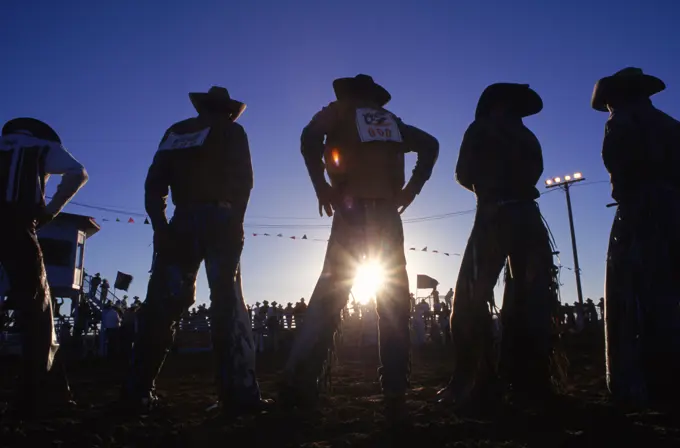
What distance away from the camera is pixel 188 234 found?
4047 millimetres

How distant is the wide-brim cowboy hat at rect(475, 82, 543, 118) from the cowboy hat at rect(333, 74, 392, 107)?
80 centimetres

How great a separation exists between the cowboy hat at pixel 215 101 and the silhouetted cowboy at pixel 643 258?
278 cm

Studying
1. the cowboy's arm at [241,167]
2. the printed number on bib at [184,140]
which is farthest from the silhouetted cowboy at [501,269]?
the printed number on bib at [184,140]

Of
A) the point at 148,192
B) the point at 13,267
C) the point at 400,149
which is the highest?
the point at 400,149

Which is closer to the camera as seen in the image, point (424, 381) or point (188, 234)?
point (188, 234)

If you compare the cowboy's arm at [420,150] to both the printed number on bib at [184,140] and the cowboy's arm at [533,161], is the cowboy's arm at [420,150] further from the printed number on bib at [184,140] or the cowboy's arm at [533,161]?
the printed number on bib at [184,140]

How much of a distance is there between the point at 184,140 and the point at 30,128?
4.17 ft

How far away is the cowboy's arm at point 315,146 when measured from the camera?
13.3 feet

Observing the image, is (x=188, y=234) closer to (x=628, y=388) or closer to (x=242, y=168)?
(x=242, y=168)

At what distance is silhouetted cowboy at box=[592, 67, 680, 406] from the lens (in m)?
3.58

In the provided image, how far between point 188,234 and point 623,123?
316 centimetres

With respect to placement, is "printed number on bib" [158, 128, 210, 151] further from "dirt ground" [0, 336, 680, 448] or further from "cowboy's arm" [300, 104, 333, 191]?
"dirt ground" [0, 336, 680, 448]

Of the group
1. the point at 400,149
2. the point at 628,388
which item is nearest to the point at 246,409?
the point at 400,149

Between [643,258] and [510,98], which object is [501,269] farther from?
[510,98]
